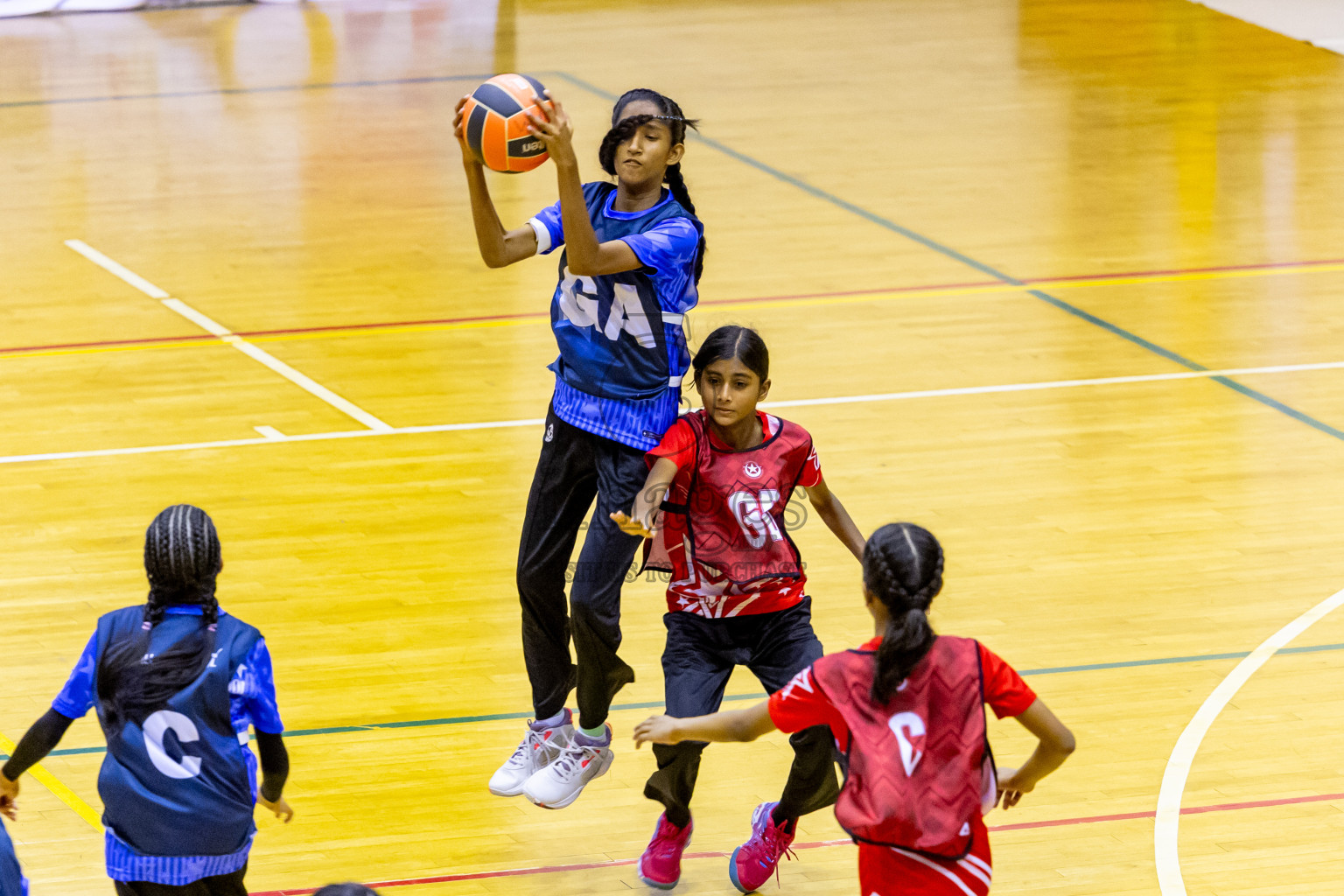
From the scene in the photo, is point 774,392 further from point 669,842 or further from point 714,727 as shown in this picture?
point 714,727

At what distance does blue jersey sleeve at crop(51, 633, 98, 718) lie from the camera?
391cm

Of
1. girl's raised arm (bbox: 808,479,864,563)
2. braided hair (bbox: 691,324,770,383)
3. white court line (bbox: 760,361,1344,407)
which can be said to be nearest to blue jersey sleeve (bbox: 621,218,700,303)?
braided hair (bbox: 691,324,770,383)

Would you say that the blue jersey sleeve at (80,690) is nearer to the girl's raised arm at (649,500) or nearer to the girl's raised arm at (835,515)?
the girl's raised arm at (649,500)

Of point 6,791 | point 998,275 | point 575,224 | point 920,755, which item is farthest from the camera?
point 998,275

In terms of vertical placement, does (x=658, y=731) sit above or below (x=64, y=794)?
above

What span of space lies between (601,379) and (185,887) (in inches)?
74.5

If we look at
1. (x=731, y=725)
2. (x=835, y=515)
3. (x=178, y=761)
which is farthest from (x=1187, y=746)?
(x=178, y=761)

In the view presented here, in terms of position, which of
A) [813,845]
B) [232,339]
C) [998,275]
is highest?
[998,275]

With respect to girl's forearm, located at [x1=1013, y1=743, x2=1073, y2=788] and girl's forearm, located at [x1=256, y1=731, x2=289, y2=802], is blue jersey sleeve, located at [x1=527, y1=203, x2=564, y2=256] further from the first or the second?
girl's forearm, located at [x1=1013, y1=743, x2=1073, y2=788]

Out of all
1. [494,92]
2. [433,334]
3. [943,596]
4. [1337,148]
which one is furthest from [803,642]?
[1337,148]

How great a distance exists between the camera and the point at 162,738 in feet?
12.6

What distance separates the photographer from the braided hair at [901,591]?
369 centimetres

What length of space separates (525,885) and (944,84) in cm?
1238

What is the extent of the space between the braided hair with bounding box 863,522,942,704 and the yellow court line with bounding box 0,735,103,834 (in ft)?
9.22
